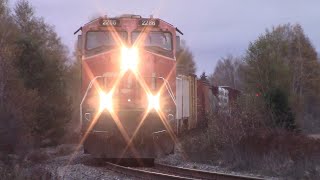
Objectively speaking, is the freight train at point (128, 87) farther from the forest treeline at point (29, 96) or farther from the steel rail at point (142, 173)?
the forest treeline at point (29, 96)

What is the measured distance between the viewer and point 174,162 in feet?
53.9

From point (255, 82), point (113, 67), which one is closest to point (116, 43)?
point (113, 67)

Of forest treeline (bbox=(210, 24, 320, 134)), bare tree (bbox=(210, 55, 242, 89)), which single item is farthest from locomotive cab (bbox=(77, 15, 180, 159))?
bare tree (bbox=(210, 55, 242, 89))

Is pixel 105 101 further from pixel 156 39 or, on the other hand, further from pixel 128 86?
pixel 156 39

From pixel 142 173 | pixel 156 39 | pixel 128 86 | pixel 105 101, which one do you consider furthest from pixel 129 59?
pixel 142 173

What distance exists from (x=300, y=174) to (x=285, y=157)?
2743 mm

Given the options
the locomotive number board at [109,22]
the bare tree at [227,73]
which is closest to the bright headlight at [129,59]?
→ the locomotive number board at [109,22]

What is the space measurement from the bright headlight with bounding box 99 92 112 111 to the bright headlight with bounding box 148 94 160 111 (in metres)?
1.04

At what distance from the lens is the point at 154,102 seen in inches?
550

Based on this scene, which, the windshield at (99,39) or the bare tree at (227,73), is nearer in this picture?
the windshield at (99,39)

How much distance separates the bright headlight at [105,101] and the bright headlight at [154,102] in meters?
1.04

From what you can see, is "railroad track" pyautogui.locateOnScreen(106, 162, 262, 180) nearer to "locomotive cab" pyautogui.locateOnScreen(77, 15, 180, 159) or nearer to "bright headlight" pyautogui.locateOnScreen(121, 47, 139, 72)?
"locomotive cab" pyautogui.locateOnScreen(77, 15, 180, 159)

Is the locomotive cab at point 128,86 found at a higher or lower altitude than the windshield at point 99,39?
lower

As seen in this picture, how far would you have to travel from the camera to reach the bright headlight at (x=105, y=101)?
45.0ft
